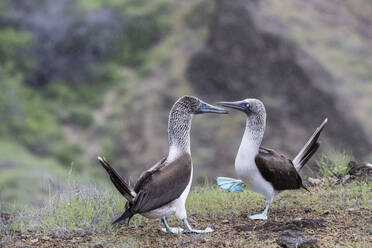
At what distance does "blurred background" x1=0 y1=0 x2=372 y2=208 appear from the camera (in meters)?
17.2

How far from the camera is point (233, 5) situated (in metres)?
20.1

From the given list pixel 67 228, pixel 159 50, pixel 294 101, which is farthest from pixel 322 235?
pixel 159 50

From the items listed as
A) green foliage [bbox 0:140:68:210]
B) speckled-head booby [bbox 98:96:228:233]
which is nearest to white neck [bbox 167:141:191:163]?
speckled-head booby [bbox 98:96:228:233]

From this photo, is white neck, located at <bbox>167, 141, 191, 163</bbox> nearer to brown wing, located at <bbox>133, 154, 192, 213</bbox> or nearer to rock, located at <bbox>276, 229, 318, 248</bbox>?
brown wing, located at <bbox>133, 154, 192, 213</bbox>

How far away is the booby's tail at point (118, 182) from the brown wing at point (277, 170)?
145cm

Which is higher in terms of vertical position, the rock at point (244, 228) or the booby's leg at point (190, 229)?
the booby's leg at point (190, 229)

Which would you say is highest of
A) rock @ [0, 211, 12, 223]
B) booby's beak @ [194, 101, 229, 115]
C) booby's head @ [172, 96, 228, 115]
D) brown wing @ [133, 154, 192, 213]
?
booby's head @ [172, 96, 228, 115]

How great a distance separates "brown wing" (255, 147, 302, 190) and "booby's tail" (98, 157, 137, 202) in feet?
4.75

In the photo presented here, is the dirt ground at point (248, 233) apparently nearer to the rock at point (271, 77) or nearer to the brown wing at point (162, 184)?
the brown wing at point (162, 184)

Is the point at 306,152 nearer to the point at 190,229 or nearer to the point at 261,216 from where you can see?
the point at 261,216

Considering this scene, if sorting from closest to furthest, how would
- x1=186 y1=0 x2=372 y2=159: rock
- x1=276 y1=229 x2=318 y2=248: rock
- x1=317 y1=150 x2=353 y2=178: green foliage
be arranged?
x1=276 y1=229 x2=318 y2=248: rock
x1=317 y1=150 x2=353 y2=178: green foliage
x1=186 y1=0 x2=372 y2=159: rock

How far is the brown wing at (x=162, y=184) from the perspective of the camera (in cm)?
582

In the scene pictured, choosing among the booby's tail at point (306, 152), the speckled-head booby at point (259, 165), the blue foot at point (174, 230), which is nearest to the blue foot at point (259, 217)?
the speckled-head booby at point (259, 165)

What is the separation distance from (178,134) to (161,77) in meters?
14.3
